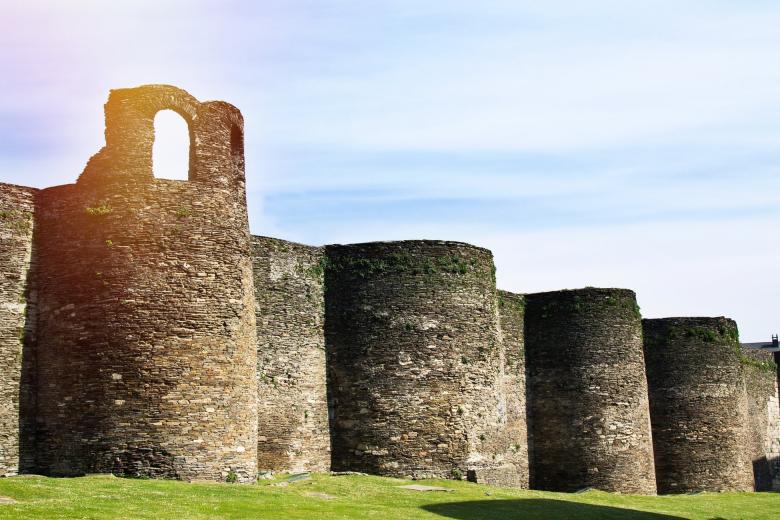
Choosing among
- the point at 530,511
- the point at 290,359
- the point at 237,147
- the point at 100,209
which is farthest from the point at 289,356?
the point at 530,511

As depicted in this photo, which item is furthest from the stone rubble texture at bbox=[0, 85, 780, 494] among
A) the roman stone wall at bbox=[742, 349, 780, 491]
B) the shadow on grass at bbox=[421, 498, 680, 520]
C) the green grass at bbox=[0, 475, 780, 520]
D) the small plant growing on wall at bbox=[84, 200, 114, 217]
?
the roman stone wall at bbox=[742, 349, 780, 491]

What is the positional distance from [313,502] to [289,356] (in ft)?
27.4

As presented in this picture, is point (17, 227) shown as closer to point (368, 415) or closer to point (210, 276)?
point (210, 276)

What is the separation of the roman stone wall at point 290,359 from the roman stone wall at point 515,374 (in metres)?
8.94

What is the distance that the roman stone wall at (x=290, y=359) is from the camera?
3153cm

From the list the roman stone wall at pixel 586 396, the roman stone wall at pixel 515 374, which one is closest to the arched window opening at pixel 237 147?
the roman stone wall at pixel 515 374

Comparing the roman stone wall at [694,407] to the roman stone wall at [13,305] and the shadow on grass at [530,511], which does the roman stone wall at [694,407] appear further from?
the roman stone wall at [13,305]

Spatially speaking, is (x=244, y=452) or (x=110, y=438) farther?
(x=244, y=452)

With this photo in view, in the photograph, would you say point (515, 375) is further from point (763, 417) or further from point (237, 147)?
point (763, 417)

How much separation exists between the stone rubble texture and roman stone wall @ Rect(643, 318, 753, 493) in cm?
10

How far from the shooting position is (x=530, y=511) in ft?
91.5

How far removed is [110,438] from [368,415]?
10.1 meters

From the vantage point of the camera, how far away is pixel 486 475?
34.2 meters

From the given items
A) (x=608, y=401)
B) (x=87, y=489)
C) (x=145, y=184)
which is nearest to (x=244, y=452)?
(x=87, y=489)
